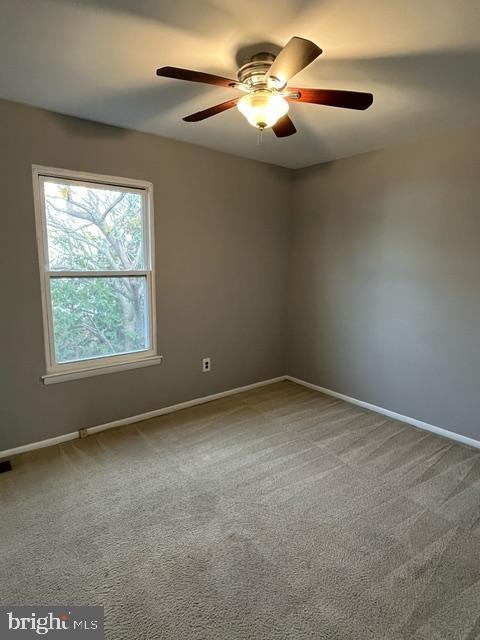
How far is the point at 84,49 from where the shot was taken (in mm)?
1691

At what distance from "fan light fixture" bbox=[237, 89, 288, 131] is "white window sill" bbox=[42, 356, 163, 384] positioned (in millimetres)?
2081

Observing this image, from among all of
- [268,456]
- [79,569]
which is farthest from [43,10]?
[268,456]

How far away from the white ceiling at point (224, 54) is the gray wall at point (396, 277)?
0.47m

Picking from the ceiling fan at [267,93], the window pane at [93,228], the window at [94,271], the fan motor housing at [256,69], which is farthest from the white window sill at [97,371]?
the fan motor housing at [256,69]

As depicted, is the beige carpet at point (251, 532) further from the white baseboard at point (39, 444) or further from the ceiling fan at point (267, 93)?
the ceiling fan at point (267, 93)

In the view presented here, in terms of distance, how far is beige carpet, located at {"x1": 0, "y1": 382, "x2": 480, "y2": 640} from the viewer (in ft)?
4.84

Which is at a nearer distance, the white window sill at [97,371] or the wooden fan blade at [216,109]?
the wooden fan blade at [216,109]

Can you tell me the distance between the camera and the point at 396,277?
316cm

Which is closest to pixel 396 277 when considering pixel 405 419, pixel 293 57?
pixel 405 419

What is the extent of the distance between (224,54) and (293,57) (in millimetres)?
478

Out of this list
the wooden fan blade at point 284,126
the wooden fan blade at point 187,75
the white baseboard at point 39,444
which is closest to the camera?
the wooden fan blade at point 187,75

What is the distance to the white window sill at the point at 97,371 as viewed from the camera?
2662mm

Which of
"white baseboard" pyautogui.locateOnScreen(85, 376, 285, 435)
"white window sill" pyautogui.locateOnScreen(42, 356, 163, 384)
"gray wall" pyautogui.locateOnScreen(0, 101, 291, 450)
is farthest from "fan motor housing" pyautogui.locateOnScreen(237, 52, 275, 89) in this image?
"white baseboard" pyautogui.locateOnScreen(85, 376, 285, 435)

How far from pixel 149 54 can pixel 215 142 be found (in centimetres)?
138
